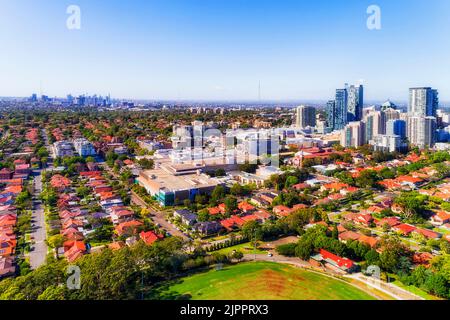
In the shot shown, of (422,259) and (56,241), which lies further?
(56,241)

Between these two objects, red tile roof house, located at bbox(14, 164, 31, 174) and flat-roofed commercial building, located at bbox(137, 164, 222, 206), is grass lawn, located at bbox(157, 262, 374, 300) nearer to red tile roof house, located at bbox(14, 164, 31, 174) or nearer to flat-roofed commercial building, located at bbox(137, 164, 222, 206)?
flat-roofed commercial building, located at bbox(137, 164, 222, 206)

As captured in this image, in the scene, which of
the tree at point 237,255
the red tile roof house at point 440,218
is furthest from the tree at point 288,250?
the red tile roof house at point 440,218

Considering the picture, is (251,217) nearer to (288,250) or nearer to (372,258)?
(288,250)

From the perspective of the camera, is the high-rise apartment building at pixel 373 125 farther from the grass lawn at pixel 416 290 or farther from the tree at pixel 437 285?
the tree at pixel 437 285

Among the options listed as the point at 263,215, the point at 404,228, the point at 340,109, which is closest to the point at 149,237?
the point at 263,215
